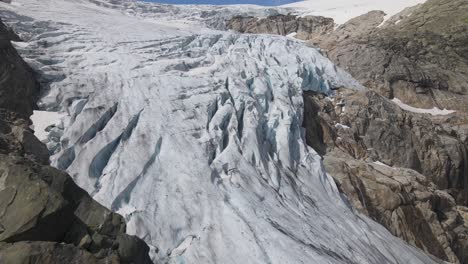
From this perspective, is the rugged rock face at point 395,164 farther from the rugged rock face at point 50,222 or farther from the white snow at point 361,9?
the white snow at point 361,9

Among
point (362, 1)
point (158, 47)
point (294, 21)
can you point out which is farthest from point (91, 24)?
point (362, 1)

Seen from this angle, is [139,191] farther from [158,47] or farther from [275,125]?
[158,47]

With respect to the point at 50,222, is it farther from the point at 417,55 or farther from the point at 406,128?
the point at 417,55

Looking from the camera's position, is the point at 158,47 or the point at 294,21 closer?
the point at 158,47

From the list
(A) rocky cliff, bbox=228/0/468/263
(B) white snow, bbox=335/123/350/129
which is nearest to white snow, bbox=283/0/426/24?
(A) rocky cliff, bbox=228/0/468/263

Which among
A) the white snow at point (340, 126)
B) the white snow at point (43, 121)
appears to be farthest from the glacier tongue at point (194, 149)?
the white snow at point (340, 126)

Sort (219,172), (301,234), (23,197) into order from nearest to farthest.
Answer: (23,197)
(301,234)
(219,172)
